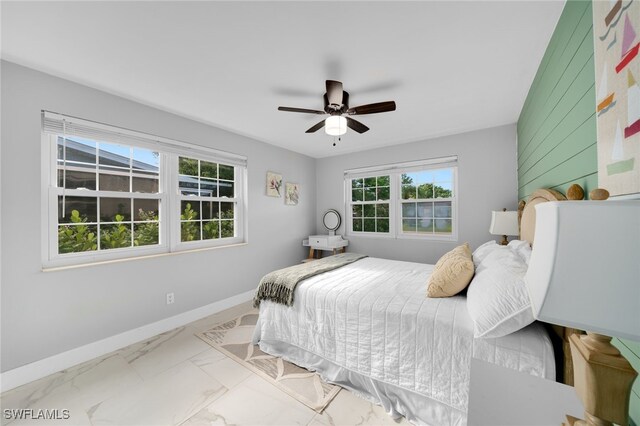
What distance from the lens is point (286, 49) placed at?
5.61 ft

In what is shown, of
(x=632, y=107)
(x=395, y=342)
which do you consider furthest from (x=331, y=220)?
(x=632, y=107)

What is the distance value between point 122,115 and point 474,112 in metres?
3.82

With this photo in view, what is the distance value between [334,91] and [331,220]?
2967 mm

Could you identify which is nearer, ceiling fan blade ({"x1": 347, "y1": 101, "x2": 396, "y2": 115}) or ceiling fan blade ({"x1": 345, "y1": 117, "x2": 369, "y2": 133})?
ceiling fan blade ({"x1": 347, "y1": 101, "x2": 396, "y2": 115})

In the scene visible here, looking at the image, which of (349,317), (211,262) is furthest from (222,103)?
(349,317)

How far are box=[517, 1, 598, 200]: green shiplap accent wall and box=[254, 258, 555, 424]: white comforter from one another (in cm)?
93

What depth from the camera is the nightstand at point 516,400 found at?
723 mm

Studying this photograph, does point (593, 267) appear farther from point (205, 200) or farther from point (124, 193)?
point (205, 200)

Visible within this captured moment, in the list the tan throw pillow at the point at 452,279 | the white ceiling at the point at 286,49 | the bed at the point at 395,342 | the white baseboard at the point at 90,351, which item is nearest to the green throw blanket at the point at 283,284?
the bed at the point at 395,342

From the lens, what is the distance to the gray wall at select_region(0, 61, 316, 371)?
1.85 meters

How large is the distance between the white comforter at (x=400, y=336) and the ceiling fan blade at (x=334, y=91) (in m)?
1.57

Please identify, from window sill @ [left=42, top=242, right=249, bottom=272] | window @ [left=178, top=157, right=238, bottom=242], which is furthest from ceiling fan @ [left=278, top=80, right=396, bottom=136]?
window sill @ [left=42, top=242, right=249, bottom=272]

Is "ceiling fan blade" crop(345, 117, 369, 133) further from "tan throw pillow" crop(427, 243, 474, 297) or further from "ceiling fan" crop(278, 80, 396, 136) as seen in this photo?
"tan throw pillow" crop(427, 243, 474, 297)

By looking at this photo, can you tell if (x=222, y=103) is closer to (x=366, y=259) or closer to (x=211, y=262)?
(x=211, y=262)
